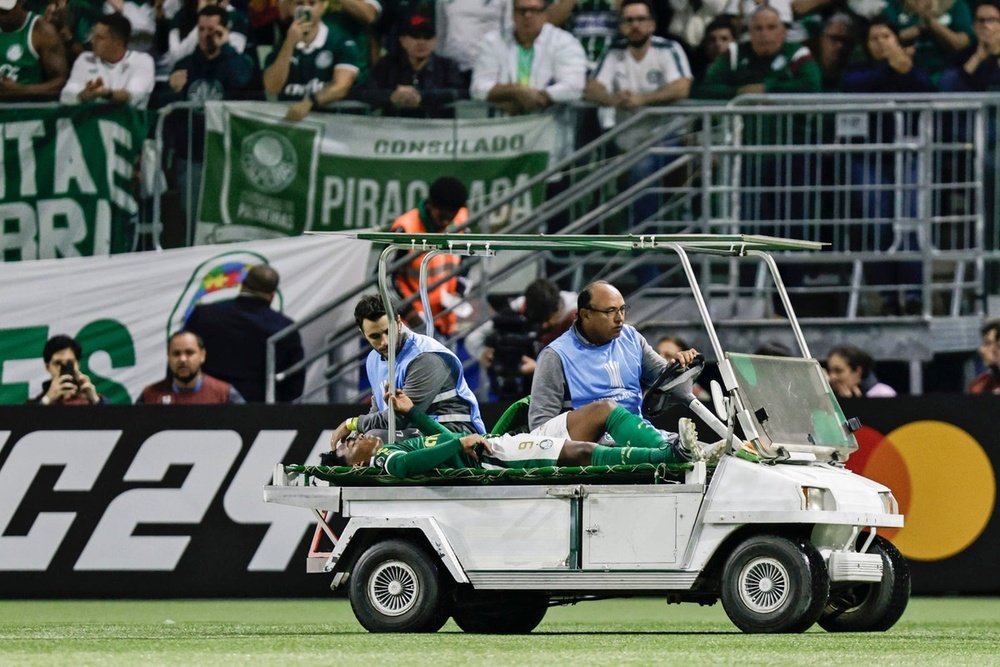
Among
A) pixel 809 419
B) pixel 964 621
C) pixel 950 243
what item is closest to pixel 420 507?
pixel 809 419

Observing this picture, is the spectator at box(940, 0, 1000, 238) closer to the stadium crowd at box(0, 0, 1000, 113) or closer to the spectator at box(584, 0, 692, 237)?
the stadium crowd at box(0, 0, 1000, 113)

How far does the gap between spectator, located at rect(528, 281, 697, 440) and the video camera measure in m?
4.04

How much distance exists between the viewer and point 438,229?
15422 millimetres

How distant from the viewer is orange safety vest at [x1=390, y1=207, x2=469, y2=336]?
15570mm

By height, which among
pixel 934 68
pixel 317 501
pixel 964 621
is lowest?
pixel 964 621

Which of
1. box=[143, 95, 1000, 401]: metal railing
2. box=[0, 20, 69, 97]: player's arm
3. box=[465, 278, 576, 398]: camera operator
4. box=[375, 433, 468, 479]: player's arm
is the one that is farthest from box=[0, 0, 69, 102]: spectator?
box=[375, 433, 468, 479]: player's arm

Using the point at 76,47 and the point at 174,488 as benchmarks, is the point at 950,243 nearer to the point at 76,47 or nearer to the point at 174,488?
the point at 174,488

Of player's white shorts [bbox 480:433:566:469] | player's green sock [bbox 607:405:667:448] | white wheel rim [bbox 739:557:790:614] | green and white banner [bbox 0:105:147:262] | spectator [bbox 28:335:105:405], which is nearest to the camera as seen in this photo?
white wheel rim [bbox 739:557:790:614]

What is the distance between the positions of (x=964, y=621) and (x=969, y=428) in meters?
2.65

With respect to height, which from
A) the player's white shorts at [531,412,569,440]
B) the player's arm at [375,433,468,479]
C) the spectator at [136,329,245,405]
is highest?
the player's white shorts at [531,412,569,440]

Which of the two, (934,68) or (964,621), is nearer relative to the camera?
(964,621)

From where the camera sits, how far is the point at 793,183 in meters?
15.9

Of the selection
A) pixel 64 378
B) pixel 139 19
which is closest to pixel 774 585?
pixel 64 378

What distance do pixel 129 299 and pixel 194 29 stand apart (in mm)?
2672
